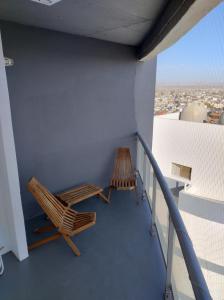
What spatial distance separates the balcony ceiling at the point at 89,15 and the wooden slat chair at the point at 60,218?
1.75m

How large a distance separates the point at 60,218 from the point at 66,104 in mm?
1672

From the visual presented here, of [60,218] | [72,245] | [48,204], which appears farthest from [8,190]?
[72,245]

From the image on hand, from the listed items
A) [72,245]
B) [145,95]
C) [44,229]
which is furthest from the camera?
[145,95]

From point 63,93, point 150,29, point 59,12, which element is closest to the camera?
point 59,12

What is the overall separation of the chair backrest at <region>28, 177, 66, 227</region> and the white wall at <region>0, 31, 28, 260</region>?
9.7 inches

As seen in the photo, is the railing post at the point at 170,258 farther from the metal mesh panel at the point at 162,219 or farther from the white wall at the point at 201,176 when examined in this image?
the white wall at the point at 201,176

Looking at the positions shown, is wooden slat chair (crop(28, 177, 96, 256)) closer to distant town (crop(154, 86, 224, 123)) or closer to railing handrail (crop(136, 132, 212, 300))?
railing handrail (crop(136, 132, 212, 300))

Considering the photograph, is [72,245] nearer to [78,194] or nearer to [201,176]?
[78,194]

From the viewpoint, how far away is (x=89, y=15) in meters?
2.39

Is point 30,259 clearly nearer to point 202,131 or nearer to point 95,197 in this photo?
point 95,197

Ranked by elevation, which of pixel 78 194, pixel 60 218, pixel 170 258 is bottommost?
pixel 78 194

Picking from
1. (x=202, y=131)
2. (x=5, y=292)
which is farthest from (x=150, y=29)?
(x=202, y=131)

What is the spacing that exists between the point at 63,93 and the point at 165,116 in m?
7.35

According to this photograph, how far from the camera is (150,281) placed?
6.79 ft
